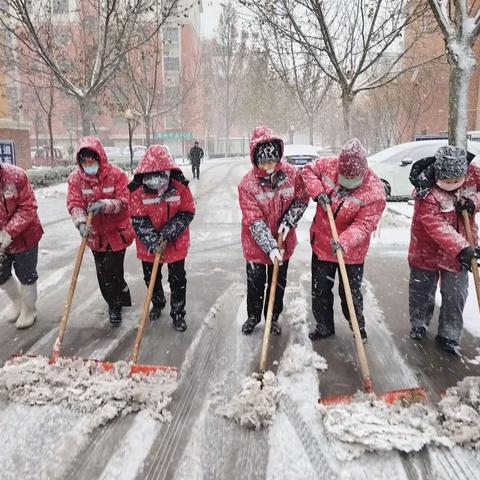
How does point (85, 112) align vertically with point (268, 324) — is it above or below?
above

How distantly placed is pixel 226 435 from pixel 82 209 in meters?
2.25

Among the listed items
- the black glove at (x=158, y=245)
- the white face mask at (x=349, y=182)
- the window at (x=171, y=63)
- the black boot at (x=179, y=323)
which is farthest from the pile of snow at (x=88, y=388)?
the window at (x=171, y=63)

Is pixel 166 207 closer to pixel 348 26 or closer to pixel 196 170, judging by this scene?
pixel 348 26

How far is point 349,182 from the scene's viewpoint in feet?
11.0

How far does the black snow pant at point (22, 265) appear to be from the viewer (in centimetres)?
390

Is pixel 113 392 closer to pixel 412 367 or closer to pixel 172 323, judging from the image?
pixel 172 323

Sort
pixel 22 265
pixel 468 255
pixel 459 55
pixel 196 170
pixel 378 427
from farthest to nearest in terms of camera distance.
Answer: pixel 196 170 < pixel 459 55 < pixel 22 265 < pixel 468 255 < pixel 378 427

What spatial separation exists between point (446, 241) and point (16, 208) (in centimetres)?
349

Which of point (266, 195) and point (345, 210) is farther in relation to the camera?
point (266, 195)

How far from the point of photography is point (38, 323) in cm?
412

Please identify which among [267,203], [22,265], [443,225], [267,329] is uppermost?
[267,203]

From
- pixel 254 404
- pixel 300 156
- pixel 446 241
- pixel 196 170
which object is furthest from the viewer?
pixel 196 170

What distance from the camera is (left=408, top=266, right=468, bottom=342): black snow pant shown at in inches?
134

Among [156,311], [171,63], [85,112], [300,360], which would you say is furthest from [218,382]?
[171,63]
